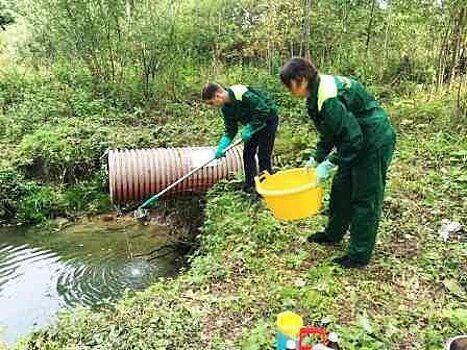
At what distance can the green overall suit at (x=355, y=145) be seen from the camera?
135 inches

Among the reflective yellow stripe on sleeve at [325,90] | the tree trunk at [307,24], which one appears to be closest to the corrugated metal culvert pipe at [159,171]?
the reflective yellow stripe on sleeve at [325,90]

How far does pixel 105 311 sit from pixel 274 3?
20.6 ft

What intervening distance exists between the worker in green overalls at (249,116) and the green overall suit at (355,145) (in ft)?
3.89

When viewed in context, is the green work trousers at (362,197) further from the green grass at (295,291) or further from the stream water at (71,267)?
the stream water at (71,267)

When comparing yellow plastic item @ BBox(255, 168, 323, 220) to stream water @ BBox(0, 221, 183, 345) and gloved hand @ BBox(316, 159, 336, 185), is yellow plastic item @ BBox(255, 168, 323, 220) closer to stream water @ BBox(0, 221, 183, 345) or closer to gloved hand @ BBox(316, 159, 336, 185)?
gloved hand @ BBox(316, 159, 336, 185)

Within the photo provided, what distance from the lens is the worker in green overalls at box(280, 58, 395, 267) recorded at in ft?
11.2

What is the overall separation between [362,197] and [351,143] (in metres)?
0.49

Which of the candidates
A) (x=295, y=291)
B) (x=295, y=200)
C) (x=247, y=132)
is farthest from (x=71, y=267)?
(x=295, y=200)

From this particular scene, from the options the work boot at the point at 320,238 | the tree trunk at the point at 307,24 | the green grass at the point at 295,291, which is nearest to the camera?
the green grass at the point at 295,291

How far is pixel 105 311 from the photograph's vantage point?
3.74m

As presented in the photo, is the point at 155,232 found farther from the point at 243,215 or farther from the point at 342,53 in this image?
the point at 342,53

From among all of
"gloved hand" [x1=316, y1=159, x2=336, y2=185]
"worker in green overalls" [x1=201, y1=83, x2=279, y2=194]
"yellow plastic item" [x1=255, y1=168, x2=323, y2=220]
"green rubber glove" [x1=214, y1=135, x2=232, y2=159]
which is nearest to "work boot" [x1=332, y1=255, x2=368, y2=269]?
"yellow plastic item" [x1=255, y1=168, x2=323, y2=220]

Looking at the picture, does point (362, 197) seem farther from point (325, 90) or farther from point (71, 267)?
point (71, 267)

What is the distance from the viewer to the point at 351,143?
3.46 meters
